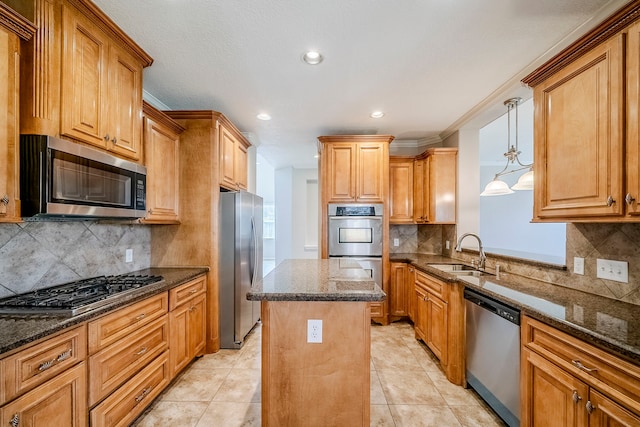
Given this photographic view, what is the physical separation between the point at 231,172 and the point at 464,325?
9.34ft

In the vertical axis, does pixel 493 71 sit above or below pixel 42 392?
above

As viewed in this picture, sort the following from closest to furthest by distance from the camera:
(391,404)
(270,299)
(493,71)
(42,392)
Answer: (42,392) < (270,299) < (391,404) < (493,71)

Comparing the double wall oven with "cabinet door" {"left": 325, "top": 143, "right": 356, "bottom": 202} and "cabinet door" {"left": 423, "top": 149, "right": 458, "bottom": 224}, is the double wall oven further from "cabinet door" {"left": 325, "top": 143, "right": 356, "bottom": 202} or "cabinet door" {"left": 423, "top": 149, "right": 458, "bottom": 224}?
"cabinet door" {"left": 423, "top": 149, "right": 458, "bottom": 224}

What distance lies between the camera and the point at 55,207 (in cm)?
145

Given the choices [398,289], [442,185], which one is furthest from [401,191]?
[398,289]

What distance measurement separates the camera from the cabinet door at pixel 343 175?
3.79m

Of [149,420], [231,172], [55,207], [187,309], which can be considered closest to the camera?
[55,207]

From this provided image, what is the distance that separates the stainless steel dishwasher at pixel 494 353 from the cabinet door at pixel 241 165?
281cm

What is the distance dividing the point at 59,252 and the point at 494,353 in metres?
3.11

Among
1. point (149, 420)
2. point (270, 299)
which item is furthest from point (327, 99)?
point (149, 420)

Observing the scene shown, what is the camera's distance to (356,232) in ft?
12.4

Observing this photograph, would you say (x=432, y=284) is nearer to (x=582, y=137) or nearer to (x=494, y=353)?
(x=494, y=353)

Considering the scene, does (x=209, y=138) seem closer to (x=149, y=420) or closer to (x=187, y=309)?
(x=187, y=309)

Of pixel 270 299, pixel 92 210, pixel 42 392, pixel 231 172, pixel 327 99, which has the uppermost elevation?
pixel 327 99
